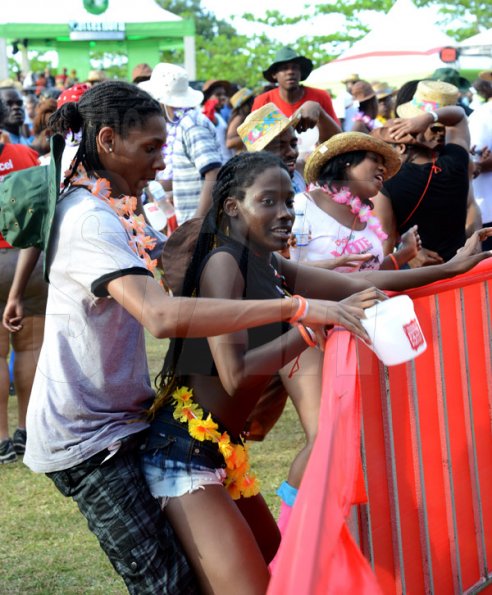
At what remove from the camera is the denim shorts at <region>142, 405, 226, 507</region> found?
105 inches

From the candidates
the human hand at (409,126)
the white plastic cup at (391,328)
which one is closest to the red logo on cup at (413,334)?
the white plastic cup at (391,328)

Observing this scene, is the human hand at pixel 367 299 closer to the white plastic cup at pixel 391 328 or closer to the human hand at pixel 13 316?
the white plastic cup at pixel 391 328

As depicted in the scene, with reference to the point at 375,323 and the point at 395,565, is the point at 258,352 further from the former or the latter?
the point at 395,565

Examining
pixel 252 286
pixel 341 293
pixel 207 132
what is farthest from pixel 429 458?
pixel 207 132

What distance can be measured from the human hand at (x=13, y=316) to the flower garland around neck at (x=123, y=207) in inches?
→ 76.4

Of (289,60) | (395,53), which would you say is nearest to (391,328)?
(289,60)

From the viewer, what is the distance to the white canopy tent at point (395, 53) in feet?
75.1

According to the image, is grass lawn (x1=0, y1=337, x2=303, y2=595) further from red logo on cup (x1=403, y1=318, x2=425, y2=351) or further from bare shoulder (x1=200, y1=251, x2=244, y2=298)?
red logo on cup (x1=403, y1=318, x2=425, y2=351)

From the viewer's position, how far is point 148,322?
93.0 inches

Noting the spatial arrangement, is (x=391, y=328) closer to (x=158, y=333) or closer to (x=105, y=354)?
(x=158, y=333)

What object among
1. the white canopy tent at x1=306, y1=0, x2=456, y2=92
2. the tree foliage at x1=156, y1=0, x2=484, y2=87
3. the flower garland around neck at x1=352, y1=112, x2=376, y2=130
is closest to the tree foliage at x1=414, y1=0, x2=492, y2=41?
the tree foliage at x1=156, y1=0, x2=484, y2=87

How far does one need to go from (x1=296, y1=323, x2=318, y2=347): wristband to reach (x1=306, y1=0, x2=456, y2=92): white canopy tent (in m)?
20.8

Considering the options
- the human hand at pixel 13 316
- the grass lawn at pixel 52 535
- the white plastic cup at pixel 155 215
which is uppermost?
the human hand at pixel 13 316

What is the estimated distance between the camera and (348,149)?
15.8 ft
